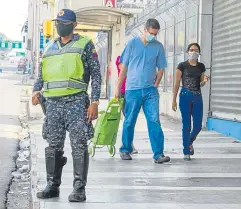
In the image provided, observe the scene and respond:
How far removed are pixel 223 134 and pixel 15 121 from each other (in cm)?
746

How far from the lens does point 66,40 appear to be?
6898 millimetres

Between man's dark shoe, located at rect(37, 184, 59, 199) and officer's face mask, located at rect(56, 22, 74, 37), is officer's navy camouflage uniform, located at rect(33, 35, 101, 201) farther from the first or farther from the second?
officer's face mask, located at rect(56, 22, 74, 37)

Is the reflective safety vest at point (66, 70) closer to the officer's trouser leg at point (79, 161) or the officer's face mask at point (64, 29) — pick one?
the officer's face mask at point (64, 29)

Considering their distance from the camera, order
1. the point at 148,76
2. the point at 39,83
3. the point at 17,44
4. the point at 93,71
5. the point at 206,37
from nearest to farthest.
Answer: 1. the point at 93,71
2. the point at 39,83
3. the point at 148,76
4. the point at 206,37
5. the point at 17,44

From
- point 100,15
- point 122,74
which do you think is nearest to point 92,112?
point 122,74

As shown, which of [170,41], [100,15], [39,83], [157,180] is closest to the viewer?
[39,83]

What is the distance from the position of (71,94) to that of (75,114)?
22 centimetres

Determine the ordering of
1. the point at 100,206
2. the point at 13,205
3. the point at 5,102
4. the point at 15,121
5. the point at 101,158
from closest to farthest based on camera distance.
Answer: the point at 100,206, the point at 13,205, the point at 101,158, the point at 15,121, the point at 5,102

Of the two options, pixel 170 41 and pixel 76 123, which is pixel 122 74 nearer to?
pixel 76 123

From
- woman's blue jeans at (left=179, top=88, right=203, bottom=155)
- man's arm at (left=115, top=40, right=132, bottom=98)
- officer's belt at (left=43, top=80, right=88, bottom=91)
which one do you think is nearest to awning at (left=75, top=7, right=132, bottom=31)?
man's arm at (left=115, top=40, right=132, bottom=98)

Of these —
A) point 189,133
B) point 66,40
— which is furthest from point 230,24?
point 66,40

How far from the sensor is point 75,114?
6.76 metres

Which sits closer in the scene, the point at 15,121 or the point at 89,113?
the point at 89,113

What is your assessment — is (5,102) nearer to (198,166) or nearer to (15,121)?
(15,121)
